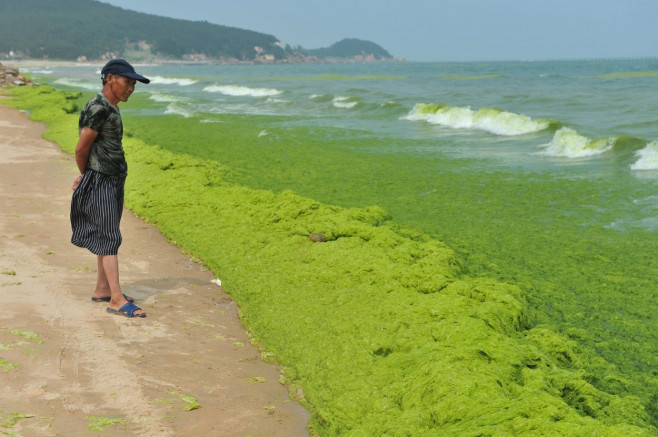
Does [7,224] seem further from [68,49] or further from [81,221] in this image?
[68,49]

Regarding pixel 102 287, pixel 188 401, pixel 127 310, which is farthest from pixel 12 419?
pixel 102 287

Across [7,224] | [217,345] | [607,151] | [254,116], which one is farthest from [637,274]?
[254,116]

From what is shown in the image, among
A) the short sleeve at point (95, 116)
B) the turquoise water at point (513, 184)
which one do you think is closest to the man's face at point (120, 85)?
the short sleeve at point (95, 116)

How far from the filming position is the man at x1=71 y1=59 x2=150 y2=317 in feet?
14.6

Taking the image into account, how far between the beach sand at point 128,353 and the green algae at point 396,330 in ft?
0.83

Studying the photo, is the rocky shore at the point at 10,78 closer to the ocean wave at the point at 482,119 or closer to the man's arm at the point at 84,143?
the ocean wave at the point at 482,119

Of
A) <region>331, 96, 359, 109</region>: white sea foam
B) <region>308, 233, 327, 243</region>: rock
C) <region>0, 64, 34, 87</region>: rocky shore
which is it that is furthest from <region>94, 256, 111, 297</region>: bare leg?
<region>0, 64, 34, 87</region>: rocky shore

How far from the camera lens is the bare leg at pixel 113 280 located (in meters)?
→ 4.62

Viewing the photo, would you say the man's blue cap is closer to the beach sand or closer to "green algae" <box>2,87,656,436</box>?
the beach sand

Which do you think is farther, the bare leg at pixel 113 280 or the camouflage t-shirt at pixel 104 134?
the bare leg at pixel 113 280

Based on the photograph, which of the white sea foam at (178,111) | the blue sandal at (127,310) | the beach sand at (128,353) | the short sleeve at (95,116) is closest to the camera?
the beach sand at (128,353)

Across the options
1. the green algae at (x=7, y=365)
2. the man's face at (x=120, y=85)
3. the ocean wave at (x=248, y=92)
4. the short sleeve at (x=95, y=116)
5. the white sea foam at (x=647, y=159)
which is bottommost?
the green algae at (x=7, y=365)

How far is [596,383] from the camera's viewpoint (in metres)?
4.07

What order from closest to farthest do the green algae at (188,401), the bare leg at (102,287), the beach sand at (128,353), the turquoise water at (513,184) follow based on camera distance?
Result: the beach sand at (128,353) < the green algae at (188,401) < the bare leg at (102,287) < the turquoise water at (513,184)
